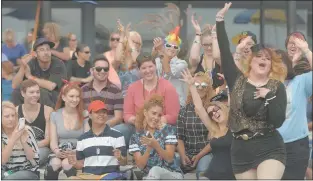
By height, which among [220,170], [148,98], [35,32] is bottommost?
[220,170]

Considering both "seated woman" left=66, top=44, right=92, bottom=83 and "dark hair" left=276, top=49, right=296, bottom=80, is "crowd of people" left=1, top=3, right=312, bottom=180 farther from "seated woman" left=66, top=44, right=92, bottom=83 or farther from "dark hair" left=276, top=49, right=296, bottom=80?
"seated woman" left=66, top=44, right=92, bottom=83

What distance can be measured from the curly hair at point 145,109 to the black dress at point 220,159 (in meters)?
0.87

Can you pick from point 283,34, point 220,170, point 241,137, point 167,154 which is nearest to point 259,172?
point 241,137

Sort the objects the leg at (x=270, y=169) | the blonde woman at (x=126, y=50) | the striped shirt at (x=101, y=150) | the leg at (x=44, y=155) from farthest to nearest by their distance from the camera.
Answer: the blonde woman at (x=126, y=50)
the leg at (x=44, y=155)
the striped shirt at (x=101, y=150)
the leg at (x=270, y=169)

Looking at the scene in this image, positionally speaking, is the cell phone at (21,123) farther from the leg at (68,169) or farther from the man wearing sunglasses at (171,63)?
the man wearing sunglasses at (171,63)

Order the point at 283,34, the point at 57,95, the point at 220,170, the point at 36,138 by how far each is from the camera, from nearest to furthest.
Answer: the point at 220,170 → the point at 36,138 → the point at 57,95 → the point at 283,34

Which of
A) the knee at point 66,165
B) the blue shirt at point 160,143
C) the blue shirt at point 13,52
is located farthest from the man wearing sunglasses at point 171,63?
the blue shirt at point 13,52

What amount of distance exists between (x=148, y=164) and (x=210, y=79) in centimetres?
122

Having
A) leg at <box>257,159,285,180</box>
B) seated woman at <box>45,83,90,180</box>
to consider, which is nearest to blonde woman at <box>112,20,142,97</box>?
seated woman at <box>45,83,90,180</box>

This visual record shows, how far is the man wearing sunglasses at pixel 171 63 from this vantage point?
31.8 feet

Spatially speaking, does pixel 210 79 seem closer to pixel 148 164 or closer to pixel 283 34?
pixel 148 164

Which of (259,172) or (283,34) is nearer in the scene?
(259,172)

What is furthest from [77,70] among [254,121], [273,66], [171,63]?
[254,121]

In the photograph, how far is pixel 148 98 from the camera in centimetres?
901
